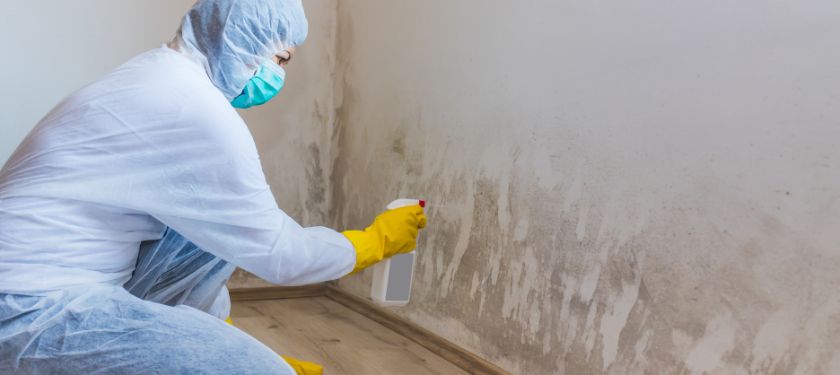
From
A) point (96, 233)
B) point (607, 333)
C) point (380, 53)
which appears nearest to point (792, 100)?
point (607, 333)

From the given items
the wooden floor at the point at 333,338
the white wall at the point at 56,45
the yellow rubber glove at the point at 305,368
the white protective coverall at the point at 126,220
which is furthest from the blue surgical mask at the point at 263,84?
the white wall at the point at 56,45

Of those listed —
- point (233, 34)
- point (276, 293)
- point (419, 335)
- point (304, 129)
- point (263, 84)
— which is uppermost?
point (233, 34)

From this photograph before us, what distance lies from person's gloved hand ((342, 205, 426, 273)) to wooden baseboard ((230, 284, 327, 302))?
143 centimetres

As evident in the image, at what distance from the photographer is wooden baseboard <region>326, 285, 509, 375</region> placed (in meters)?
2.13

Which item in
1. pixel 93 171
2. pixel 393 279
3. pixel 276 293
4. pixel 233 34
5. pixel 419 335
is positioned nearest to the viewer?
pixel 93 171

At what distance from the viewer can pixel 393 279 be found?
1.85 m

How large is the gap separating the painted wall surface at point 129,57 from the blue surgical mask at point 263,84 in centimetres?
121

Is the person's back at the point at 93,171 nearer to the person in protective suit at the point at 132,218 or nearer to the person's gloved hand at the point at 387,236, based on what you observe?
the person in protective suit at the point at 132,218

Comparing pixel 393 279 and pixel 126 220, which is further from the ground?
pixel 126 220

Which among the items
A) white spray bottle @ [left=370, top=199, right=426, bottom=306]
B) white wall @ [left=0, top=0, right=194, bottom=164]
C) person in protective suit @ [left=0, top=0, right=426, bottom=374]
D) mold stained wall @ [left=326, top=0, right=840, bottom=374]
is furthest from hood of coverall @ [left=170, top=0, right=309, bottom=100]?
white wall @ [left=0, top=0, right=194, bottom=164]

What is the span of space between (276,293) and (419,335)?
82 centimetres

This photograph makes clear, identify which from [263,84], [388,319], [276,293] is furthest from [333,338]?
[263,84]

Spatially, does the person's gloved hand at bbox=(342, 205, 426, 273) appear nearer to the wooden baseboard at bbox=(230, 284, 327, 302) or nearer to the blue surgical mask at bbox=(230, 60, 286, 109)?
the blue surgical mask at bbox=(230, 60, 286, 109)

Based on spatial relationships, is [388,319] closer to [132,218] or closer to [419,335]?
[419,335]
